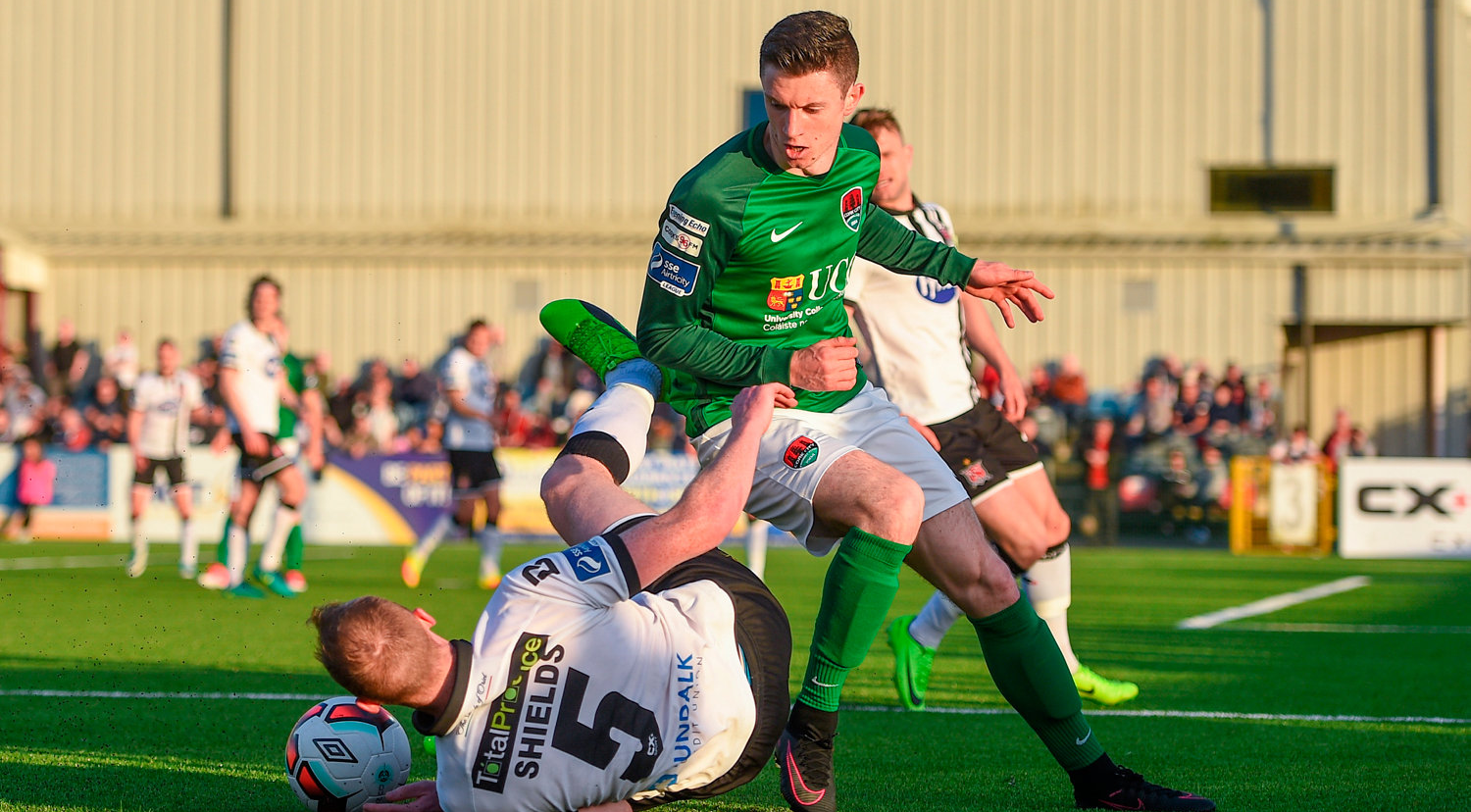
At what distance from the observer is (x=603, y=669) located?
10.6 ft

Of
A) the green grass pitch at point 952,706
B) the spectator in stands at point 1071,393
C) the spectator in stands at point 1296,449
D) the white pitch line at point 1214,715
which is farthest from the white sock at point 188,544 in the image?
the spectator in stands at point 1296,449

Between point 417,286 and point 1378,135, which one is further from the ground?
point 1378,135

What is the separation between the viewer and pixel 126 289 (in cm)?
2586

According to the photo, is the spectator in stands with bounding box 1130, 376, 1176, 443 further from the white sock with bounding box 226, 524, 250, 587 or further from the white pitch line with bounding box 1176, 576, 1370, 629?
the white sock with bounding box 226, 524, 250, 587

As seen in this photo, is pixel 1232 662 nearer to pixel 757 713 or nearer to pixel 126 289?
pixel 757 713

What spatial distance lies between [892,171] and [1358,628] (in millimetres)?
5484

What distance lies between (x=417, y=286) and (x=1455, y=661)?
67.5 ft

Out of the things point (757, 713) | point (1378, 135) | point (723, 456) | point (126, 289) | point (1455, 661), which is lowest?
point (1455, 661)

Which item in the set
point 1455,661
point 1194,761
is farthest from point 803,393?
point 1455,661

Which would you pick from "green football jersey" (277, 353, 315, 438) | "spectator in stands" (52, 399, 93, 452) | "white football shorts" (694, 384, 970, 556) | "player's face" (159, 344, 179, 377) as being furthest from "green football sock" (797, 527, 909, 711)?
"spectator in stands" (52, 399, 93, 452)

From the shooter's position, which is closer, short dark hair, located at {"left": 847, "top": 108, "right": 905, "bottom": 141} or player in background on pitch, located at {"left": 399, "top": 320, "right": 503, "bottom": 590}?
short dark hair, located at {"left": 847, "top": 108, "right": 905, "bottom": 141}

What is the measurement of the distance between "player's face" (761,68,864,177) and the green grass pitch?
71.1 inches

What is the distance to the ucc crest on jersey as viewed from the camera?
4172 mm

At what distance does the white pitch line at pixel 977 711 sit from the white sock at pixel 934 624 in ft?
0.92
